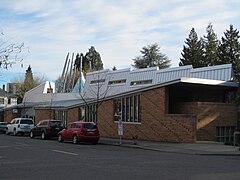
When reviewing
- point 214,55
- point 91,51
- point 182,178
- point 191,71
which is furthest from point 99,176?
point 91,51

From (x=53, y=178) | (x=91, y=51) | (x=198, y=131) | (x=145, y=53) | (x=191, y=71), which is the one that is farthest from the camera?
(x=91, y=51)

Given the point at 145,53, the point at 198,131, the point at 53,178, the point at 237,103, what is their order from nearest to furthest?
1. the point at 53,178
2. the point at 198,131
3. the point at 237,103
4. the point at 145,53

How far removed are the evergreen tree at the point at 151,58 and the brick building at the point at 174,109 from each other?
149 feet

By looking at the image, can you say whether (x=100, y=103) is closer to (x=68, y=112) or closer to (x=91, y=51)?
(x=68, y=112)

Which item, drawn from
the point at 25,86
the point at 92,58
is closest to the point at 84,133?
the point at 25,86

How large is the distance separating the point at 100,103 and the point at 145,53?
54.1 m

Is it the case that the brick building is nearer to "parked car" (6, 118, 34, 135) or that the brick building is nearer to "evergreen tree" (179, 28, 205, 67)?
"parked car" (6, 118, 34, 135)

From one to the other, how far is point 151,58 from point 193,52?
1492 cm

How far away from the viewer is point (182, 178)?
11.9 meters

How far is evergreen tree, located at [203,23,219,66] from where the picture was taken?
2886 inches

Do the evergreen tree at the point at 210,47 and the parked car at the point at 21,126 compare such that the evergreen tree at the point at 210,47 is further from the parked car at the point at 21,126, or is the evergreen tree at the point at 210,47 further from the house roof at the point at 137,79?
the parked car at the point at 21,126

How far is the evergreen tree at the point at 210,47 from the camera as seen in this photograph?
73.3 m

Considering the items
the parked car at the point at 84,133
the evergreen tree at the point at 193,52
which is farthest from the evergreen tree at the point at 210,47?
the parked car at the point at 84,133

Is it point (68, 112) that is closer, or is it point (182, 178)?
point (182, 178)
